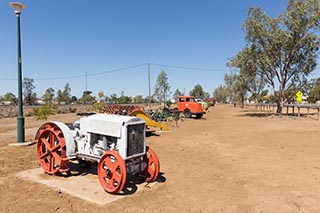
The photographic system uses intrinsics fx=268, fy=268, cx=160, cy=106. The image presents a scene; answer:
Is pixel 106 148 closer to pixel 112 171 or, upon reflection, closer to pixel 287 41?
pixel 112 171

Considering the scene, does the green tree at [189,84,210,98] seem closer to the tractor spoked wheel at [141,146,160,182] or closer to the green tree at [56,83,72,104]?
the green tree at [56,83,72,104]

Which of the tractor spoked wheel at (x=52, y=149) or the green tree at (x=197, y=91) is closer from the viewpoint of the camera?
the tractor spoked wheel at (x=52, y=149)

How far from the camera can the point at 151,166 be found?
18.7ft

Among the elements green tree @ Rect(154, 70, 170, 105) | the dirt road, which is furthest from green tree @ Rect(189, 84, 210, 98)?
the dirt road

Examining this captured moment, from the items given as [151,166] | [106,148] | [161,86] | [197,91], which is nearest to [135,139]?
[106,148]

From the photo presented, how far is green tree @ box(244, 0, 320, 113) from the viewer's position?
83.5ft

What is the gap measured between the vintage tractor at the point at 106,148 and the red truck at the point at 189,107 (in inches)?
803

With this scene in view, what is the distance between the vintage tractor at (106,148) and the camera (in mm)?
5031

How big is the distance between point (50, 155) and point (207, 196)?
3588 mm

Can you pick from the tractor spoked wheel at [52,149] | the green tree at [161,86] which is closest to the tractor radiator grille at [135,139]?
the tractor spoked wheel at [52,149]

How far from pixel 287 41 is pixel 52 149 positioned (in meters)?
26.0

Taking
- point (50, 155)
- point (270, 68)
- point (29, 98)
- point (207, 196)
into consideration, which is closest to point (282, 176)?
point (207, 196)

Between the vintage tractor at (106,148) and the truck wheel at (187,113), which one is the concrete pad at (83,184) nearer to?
the vintage tractor at (106,148)

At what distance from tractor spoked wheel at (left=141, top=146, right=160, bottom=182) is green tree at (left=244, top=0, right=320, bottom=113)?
24.6m
